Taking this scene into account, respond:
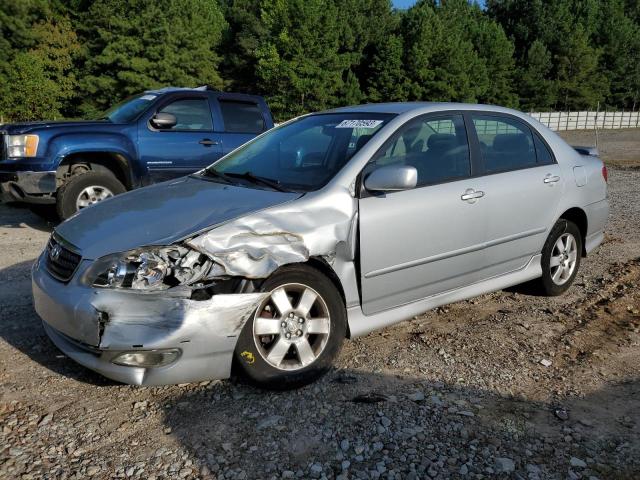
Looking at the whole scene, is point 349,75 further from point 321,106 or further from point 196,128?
point 196,128

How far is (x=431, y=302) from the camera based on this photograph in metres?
3.99

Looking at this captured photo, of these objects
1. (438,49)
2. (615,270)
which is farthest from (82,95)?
(615,270)

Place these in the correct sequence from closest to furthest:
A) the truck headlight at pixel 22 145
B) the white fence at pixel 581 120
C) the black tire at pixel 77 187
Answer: the truck headlight at pixel 22 145, the black tire at pixel 77 187, the white fence at pixel 581 120

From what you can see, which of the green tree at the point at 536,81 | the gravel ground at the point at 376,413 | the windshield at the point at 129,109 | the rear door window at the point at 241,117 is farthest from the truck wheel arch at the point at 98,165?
the green tree at the point at 536,81

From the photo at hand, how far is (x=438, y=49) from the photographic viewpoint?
58312mm

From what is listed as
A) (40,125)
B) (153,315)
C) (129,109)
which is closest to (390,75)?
(129,109)

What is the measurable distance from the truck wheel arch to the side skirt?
15.5ft

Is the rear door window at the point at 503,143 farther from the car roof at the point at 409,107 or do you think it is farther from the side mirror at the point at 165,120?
the side mirror at the point at 165,120

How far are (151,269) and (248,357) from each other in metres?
0.69

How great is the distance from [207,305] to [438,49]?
59851 millimetres

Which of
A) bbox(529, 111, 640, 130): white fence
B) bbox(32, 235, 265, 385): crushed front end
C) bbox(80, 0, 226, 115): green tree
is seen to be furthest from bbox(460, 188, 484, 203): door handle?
bbox(529, 111, 640, 130): white fence

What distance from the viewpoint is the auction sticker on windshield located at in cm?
397

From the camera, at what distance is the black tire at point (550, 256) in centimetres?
483

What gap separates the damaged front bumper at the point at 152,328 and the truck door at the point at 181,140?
4564mm
